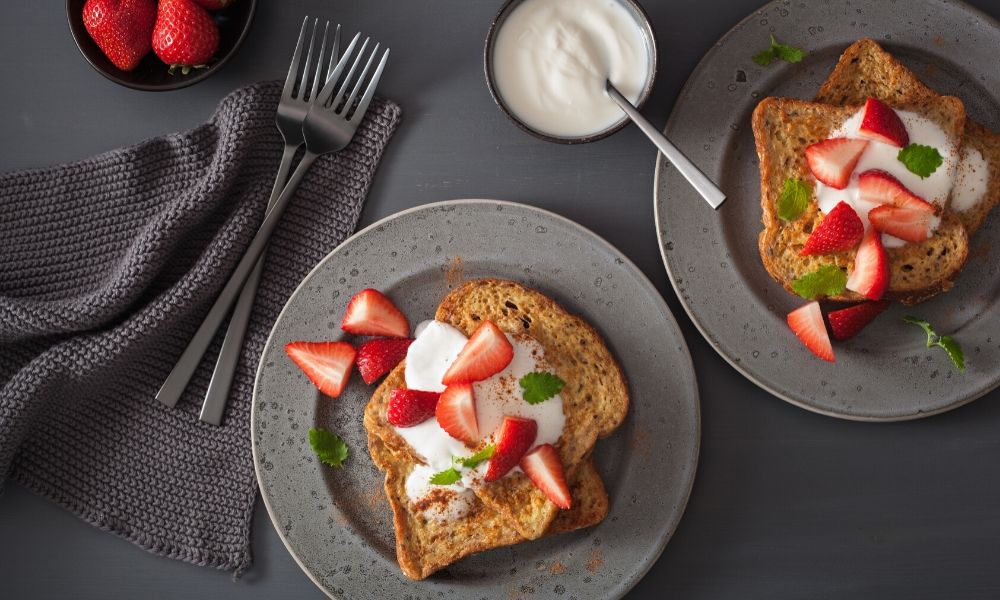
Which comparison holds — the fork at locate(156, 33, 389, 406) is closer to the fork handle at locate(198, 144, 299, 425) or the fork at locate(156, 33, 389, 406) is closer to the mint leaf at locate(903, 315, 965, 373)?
the fork handle at locate(198, 144, 299, 425)

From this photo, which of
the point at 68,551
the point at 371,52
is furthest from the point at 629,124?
the point at 68,551

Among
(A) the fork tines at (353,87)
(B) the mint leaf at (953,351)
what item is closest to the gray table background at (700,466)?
(A) the fork tines at (353,87)

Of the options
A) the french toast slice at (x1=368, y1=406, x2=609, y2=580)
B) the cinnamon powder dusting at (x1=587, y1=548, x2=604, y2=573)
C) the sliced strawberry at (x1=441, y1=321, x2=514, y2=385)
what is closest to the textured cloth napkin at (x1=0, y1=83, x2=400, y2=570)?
the french toast slice at (x1=368, y1=406, x2=609, y2=580)

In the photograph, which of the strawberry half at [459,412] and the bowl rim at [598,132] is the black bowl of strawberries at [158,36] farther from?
the strawberry half at [459,412]

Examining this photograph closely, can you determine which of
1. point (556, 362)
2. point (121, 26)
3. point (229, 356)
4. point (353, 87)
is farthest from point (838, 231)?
point (121, 26)

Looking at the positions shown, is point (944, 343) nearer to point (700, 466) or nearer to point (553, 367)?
point (700, 466)

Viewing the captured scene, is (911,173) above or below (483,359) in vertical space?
above

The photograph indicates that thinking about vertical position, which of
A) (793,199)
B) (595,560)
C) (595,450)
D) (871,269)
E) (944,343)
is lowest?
(595,560)
